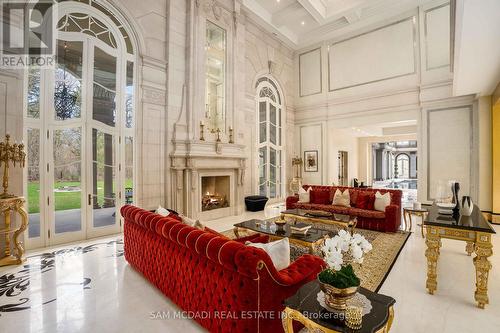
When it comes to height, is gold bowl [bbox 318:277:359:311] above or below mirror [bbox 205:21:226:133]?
below

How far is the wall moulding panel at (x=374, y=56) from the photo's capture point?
279 inches

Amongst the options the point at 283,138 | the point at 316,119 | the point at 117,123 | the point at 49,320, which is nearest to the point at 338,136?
the point at 316,119

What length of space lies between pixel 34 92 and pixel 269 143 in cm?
620

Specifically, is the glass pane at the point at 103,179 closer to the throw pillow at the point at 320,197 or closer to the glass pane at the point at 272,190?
the throw pillow at the point at 320,197

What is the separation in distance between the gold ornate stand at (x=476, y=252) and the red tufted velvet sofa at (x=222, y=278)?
141 cm

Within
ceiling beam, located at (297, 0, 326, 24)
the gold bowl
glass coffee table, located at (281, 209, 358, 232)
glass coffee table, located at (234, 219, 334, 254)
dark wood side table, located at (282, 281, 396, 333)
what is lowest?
glass coffee table, located at (234, 219, 334, 254)

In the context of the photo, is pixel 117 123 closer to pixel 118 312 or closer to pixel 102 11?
pixel 102 11

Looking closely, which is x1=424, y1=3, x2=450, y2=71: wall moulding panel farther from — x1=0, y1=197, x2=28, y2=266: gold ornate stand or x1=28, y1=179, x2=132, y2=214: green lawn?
x1=0, y1=197, x2=28, y2=266: gold ornate stand

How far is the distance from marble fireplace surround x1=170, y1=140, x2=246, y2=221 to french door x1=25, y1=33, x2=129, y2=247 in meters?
1.03

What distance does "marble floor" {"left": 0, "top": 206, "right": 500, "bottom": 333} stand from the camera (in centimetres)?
203

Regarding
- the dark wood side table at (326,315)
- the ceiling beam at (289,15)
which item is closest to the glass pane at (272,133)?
the ceiling beam at (289,15)

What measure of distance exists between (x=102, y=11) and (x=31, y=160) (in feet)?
9.96

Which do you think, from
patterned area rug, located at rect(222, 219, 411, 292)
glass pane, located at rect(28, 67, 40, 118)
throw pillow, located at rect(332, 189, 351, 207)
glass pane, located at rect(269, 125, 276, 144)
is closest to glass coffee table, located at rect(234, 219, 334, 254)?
patterned area rug, located at rect(222, 219, 411, 292)

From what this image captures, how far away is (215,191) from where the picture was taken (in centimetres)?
679
